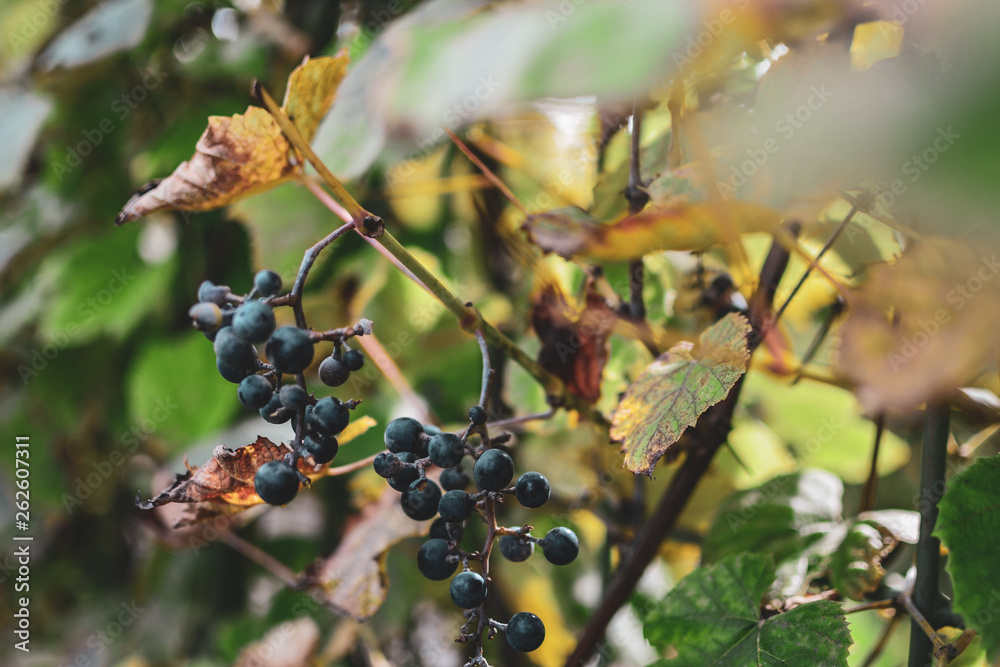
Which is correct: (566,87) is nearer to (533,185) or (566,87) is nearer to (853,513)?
(853,513)

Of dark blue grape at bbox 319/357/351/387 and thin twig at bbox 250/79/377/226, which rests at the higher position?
thin twig at bbox 250/79/377/226

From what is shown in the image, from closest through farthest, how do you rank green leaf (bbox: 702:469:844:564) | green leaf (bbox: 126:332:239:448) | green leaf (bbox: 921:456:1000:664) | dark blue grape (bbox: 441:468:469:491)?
1. green leaf (bbox: 921:456:1000:664)
2. dark blue grape (bbox: 441:468:469:491)
3. green leaf (bbox: 702:469:844:564)
4. green leaf (bbox: 126:332:239:448)

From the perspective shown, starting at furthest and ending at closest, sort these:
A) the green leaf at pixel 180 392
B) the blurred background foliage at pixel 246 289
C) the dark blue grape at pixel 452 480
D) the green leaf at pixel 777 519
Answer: the green leaf at pixel 180 392, the blurred background foliage at pixel 246 289, the green leaf at pixel 777 519, the dark blue grape at pixel 452 480

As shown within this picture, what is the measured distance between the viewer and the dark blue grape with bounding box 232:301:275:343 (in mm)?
372

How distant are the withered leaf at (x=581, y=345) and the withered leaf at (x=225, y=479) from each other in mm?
205

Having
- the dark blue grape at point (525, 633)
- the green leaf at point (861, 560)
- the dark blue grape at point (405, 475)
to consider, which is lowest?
the green leaf at point (861, 560)

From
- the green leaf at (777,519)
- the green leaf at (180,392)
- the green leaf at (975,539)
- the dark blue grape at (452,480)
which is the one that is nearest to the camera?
the green leaf at (975,539)

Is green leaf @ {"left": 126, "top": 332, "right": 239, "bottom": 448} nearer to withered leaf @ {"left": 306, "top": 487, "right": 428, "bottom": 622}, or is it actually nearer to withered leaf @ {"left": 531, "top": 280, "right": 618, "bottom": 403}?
withered leaf @ {"left": 306, "top": 487, "right": 428, "bottom": 622}

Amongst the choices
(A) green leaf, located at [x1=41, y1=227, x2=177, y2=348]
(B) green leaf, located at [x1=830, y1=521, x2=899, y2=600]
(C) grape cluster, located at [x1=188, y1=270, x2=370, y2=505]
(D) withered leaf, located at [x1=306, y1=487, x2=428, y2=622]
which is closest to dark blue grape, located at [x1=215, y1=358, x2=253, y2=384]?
(C) grape cluster, located at [x1=188, y1=270, x2=370, y2=505]

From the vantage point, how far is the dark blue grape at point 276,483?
38cm

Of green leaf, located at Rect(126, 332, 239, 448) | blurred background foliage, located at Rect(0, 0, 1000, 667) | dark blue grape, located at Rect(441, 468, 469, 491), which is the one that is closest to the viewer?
dark blue grape, located at Rect(441, 468, 469, 491)

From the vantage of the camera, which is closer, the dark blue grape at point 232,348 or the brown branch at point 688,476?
the dark blue grape at point 232,348

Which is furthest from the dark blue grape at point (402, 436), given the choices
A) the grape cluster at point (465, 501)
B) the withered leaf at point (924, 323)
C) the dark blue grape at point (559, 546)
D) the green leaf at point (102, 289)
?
the green leaf at point (102, 289)

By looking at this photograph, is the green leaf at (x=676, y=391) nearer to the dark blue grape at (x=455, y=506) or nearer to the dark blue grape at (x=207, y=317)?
the dark blue grape at (x=455, y=506)
